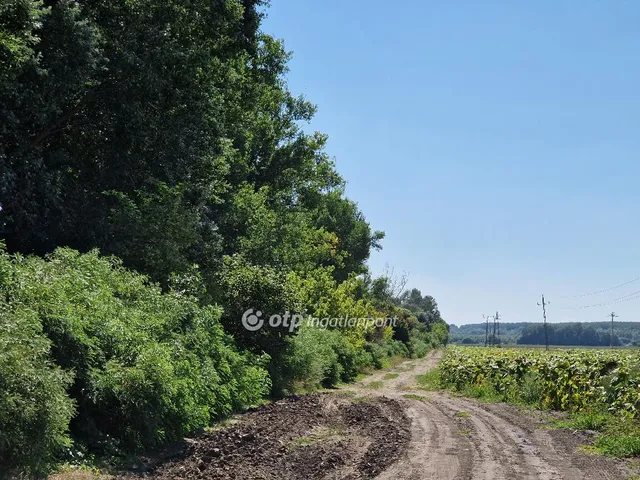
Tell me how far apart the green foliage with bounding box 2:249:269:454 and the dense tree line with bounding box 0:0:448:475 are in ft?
0.11

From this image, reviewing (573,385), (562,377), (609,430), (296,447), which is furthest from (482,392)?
(296,447)

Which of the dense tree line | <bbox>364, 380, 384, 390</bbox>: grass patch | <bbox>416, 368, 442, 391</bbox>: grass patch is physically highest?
the dense tree line

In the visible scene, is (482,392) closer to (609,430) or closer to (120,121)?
(609,430)

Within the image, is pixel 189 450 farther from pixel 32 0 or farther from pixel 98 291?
pixel 32 0

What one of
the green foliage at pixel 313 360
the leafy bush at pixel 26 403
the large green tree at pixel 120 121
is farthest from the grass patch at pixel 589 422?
the leafy bush at pixel 26 403

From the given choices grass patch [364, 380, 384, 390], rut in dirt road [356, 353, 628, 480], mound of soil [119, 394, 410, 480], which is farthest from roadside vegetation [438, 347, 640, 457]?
mound of soil [119, 394, 410, 480]

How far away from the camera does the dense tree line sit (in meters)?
9.21

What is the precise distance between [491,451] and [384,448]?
6.86 feet

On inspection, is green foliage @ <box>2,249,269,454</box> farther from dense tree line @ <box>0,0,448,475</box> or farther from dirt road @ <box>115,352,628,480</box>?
dirt road @ <box>115,352,628,480</box>

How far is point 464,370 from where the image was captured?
1150 inches

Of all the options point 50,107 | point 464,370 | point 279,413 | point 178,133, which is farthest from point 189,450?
point 464,370

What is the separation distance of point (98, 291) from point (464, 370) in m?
21.5

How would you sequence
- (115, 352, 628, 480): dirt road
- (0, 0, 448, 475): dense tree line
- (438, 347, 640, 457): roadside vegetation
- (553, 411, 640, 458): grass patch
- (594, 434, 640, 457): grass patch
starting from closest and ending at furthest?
(0, 0, 448, 475): dense tree line
(115, 352, 628, 480): dirt road
(594, 434, 640, 457): grass patch
(553, 411, 640, 458): grass patch
(438, 347, 640, 457): roadside vegetation

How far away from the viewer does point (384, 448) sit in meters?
12.3
